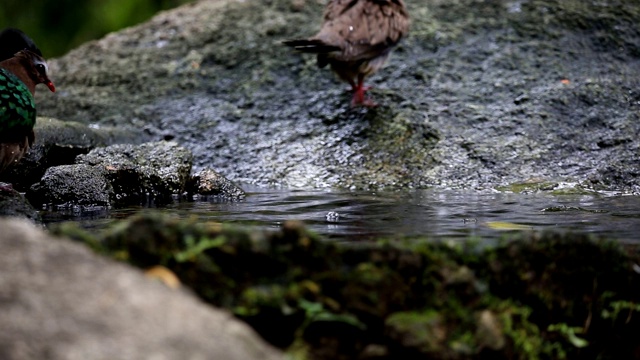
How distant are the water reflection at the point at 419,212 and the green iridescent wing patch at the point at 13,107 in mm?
509

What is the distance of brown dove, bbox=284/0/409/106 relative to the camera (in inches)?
258

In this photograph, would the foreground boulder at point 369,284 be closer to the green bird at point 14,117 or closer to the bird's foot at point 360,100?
the green bird at point 14,117

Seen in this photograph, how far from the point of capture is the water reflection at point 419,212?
350 centimetres

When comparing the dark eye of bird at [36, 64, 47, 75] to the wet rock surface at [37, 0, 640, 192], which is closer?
the dark eye of bird at [36, 64, 47, 75]

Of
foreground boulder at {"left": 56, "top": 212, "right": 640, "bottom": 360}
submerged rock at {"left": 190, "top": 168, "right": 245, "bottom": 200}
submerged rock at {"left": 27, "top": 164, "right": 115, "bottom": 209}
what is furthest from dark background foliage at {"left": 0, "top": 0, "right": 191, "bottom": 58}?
foreground boulder at {"left": 56, "top": 212, "right": 640, "bottom": 360}

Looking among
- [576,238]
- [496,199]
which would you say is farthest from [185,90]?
[576,238]

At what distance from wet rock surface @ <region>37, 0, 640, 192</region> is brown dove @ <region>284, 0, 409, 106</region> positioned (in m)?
0.21

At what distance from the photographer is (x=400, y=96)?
668 cm

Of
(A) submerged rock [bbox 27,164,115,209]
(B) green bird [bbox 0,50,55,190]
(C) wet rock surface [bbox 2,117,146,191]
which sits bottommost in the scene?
(A) submerged rock [bbox 27,164,115,209]

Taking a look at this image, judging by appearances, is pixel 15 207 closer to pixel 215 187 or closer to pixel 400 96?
pixel 215 187

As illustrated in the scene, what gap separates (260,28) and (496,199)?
357 cm

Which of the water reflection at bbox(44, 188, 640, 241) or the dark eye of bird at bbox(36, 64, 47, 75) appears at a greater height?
the dark eye of bird at bbox(36, 64, 47, 75)

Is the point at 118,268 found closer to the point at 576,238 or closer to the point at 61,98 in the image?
the point at 576,238

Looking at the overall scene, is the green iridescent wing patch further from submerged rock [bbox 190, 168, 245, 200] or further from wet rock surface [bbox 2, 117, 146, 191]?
submerged rock [bbox 190, 168, 245, 200]
